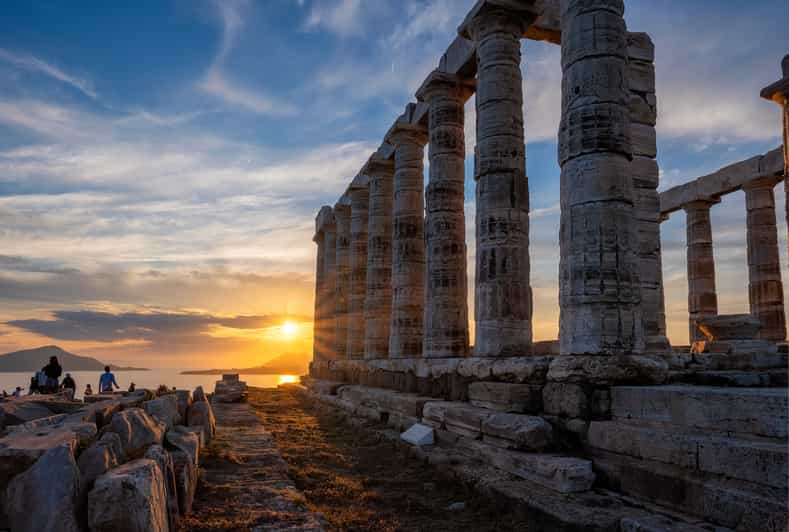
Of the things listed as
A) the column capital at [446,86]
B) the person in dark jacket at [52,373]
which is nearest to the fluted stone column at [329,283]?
the person in dark jacket at [52,373]

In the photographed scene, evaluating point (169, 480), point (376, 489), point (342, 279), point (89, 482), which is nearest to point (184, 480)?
point (169, 480)

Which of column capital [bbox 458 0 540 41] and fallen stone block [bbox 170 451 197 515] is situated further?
column capital [bbox 458 0 540 41]

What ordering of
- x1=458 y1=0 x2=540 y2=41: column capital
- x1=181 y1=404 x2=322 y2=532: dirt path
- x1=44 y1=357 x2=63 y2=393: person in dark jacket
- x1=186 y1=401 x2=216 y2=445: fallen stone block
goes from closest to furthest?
x1=181 y1=404 x2=322 y2=532: dirt path → x1=186 y1=401 x2=216 y2=445: fallen stone block → x1=458 y1=0 x2=540 y2=41: column capital → x1=44 y1=357 x2=63 y2=393: person in dark jacket

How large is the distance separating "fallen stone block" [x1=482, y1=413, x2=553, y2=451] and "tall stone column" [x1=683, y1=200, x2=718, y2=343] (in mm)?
18950

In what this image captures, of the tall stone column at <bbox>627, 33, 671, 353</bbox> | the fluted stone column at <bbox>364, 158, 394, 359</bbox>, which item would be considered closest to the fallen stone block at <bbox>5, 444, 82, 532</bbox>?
the tall stone column at <bbox>627, 33, 671, 353</bbox>

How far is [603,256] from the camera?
911cm

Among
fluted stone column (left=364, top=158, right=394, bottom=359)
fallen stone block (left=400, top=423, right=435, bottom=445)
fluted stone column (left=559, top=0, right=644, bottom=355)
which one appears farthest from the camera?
fluted stone column (left=364, top=158, right=394, bottom=359)

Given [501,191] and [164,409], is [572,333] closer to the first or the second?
[501,191]

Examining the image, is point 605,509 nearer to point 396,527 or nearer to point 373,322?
point 396,527

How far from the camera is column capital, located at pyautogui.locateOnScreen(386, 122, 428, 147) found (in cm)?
1944

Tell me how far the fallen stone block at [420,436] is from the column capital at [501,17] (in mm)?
8710

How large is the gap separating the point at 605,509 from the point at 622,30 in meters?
7.51

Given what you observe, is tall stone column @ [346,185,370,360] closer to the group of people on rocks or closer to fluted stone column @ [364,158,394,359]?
fluted stone column @ [364,158,394,359]

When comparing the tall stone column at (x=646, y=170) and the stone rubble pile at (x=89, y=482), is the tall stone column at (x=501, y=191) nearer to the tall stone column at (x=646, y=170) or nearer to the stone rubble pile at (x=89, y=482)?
the tall stone column at (x=646, y=170)
